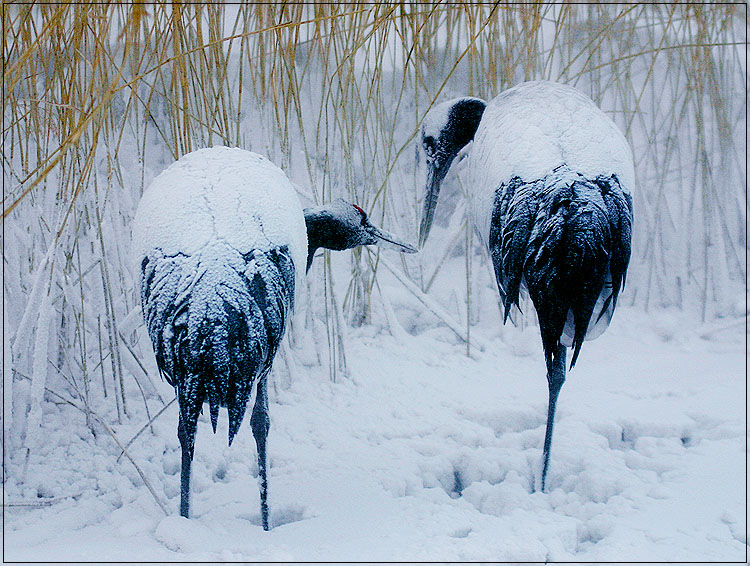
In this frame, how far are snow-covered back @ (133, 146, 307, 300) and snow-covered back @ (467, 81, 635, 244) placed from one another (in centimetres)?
57

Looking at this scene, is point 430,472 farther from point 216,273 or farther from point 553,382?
point 216,273

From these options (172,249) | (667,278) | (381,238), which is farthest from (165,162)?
(667,278)

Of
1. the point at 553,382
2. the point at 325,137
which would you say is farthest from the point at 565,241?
the point at 325,137

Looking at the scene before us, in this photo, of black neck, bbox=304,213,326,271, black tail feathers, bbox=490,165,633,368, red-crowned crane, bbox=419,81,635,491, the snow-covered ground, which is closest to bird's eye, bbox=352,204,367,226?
black neck, bbox=304,213,326,271

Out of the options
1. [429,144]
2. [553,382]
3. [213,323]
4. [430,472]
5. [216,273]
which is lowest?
[430,472]

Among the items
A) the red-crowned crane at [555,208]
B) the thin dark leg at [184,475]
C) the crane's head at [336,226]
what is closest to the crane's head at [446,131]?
the red-crowned crane at [555,208]

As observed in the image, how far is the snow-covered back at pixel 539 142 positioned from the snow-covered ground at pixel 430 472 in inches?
28.7

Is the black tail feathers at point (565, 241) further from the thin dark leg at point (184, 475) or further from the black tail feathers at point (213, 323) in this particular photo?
the thin dark leg at point (184, 475)

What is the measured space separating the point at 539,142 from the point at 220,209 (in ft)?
2.81

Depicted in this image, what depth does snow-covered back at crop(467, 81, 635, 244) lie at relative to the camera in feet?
6.43

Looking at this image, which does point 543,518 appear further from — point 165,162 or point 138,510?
point 165,162

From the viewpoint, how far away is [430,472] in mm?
2244

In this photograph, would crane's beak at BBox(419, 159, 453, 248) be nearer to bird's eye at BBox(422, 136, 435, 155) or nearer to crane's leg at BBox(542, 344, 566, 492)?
bird's eye at BBox(422, 136, 435, 155)

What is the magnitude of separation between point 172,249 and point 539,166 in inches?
36.7
